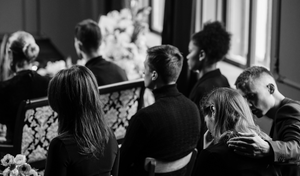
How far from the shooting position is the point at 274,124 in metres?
3.12

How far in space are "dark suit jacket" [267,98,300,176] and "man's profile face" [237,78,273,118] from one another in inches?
3.0

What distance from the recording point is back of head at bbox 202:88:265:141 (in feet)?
8.68

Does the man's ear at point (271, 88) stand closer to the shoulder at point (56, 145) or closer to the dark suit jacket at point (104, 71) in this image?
the shoulder at point (56, 145)

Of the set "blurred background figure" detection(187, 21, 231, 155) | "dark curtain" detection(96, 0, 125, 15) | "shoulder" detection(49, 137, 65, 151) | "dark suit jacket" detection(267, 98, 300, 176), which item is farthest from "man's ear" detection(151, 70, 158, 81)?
"dark curtain" detection(96, 0, 125, 15)

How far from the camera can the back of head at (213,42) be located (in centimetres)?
445

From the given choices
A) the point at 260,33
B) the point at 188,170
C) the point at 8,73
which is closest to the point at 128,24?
the point at 260,33

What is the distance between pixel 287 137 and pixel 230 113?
0.43 metres

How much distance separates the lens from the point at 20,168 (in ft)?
9.68

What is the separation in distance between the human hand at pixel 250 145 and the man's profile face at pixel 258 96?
52 cm

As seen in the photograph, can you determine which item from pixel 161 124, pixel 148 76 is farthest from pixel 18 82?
pixel 161 124

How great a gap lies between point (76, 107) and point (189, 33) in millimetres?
2802

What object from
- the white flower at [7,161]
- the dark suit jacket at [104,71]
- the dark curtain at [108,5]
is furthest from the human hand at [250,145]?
the dark curtain at [108,5]

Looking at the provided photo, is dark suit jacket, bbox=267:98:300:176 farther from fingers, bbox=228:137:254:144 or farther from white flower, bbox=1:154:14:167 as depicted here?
white flower, bbox=1:154:14:167

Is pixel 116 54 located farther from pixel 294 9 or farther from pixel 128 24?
pixel 294 9
